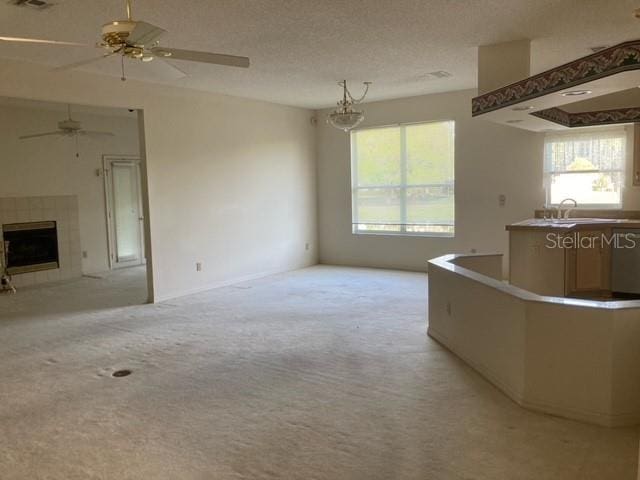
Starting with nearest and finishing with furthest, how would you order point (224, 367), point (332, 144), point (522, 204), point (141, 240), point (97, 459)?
point (97, 459) < point (224, 367) < point (522, 204) < point (332, 144) < point (141, 240)

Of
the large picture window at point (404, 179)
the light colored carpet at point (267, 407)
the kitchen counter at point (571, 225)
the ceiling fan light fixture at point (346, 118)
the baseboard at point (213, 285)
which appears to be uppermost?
the ceiling fan light fixture at point (346, 118)

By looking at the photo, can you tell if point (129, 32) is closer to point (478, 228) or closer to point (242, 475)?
point (242, 475)

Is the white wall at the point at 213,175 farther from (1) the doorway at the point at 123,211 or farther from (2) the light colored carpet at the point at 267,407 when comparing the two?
(1) the doorway at the point at 123,211

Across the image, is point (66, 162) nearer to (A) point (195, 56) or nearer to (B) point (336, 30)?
(B) point (336, 30)

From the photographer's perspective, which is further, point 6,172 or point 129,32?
point 6,172

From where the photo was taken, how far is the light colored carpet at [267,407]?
256 cm

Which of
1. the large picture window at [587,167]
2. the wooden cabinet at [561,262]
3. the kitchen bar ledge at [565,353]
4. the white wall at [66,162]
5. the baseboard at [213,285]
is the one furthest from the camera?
the white wall at [66,162]

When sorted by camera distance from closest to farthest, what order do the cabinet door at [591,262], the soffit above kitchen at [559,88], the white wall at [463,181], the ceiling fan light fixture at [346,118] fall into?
the soffit above kitchen at [559,88]
the cabinet door at [591,262]
the ceiling fan light fixture at [346,118]
the white wall at [463,181]

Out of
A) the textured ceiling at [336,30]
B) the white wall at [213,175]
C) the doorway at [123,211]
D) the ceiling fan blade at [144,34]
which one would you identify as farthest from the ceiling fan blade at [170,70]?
the doorway at [123,211]

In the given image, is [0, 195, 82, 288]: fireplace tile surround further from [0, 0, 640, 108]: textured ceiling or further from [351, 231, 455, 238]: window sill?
[351, 231, 455, 238]: window sill

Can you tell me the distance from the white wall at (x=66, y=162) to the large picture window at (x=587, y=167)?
7084 millimetres

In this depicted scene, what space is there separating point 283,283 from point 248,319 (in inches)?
79.5

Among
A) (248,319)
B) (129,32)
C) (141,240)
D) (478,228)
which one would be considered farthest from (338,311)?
(141,240)

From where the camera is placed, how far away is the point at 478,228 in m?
7.46
